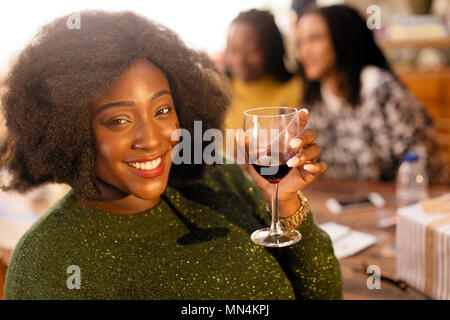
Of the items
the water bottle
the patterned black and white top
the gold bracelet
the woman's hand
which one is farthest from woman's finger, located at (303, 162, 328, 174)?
the patterned black and white top

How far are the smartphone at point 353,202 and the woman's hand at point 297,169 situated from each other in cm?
79

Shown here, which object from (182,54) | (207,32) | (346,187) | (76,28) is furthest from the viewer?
(207,32)

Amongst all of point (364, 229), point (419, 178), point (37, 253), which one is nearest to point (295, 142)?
point (37, 253)

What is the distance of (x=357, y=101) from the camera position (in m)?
2.84

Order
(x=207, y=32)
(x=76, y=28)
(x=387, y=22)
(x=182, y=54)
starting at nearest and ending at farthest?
1. (x=76, y=28)
2. (x=182, y=54)
3. (x=207, y=32)
4. (x=387, y=22)

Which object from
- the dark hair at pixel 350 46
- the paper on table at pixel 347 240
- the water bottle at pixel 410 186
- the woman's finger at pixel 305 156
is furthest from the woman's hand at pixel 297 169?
the dark hair at pixel 350 46

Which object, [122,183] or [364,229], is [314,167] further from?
[364,229]

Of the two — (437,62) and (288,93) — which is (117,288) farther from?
(437,62)

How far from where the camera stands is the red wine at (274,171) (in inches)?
39.9

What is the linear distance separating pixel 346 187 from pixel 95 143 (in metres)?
1.38

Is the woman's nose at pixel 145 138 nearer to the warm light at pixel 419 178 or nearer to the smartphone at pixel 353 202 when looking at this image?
the smartphone at pixel 353 202

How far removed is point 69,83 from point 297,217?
0.62 meters
